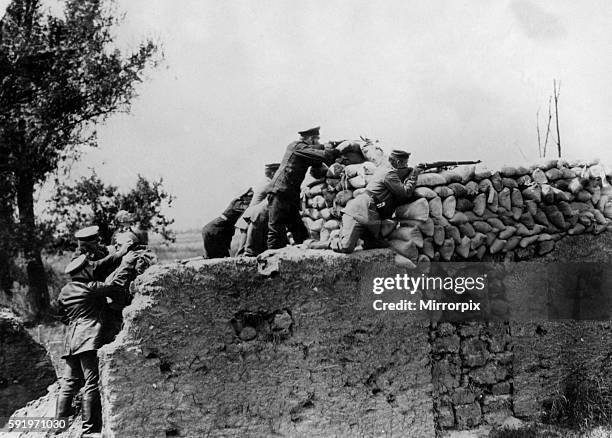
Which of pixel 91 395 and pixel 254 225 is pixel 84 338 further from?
pixel 254 225

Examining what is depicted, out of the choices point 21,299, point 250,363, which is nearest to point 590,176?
point 250,363

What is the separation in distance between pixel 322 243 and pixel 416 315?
1.12 meters

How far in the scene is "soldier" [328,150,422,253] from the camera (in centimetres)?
752

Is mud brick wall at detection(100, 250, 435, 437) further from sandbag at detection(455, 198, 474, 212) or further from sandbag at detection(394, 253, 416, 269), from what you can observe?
sandbag at detection(455, 198, 474, 212)

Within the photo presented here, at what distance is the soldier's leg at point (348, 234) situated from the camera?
7.51 meters

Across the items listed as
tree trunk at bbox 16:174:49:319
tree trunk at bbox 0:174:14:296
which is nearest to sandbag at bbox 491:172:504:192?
tree trunk at bbox 16:174:49:319

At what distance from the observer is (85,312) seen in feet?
27.3

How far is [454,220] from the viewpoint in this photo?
7.90m

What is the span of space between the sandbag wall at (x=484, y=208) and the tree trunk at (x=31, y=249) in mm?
12610

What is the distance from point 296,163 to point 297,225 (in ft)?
2.41

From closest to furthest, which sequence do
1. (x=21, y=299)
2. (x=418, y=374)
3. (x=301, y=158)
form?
(x=418, y=374)
(x=301, y=158)
(x=21, y=299)

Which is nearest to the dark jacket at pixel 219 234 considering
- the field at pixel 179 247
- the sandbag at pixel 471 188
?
the sandbag at pixel 471 188

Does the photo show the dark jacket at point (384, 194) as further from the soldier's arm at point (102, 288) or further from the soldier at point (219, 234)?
the soldier's arm at point (102, 288)

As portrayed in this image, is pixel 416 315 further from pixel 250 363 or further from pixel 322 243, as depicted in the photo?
pixel 250 363
